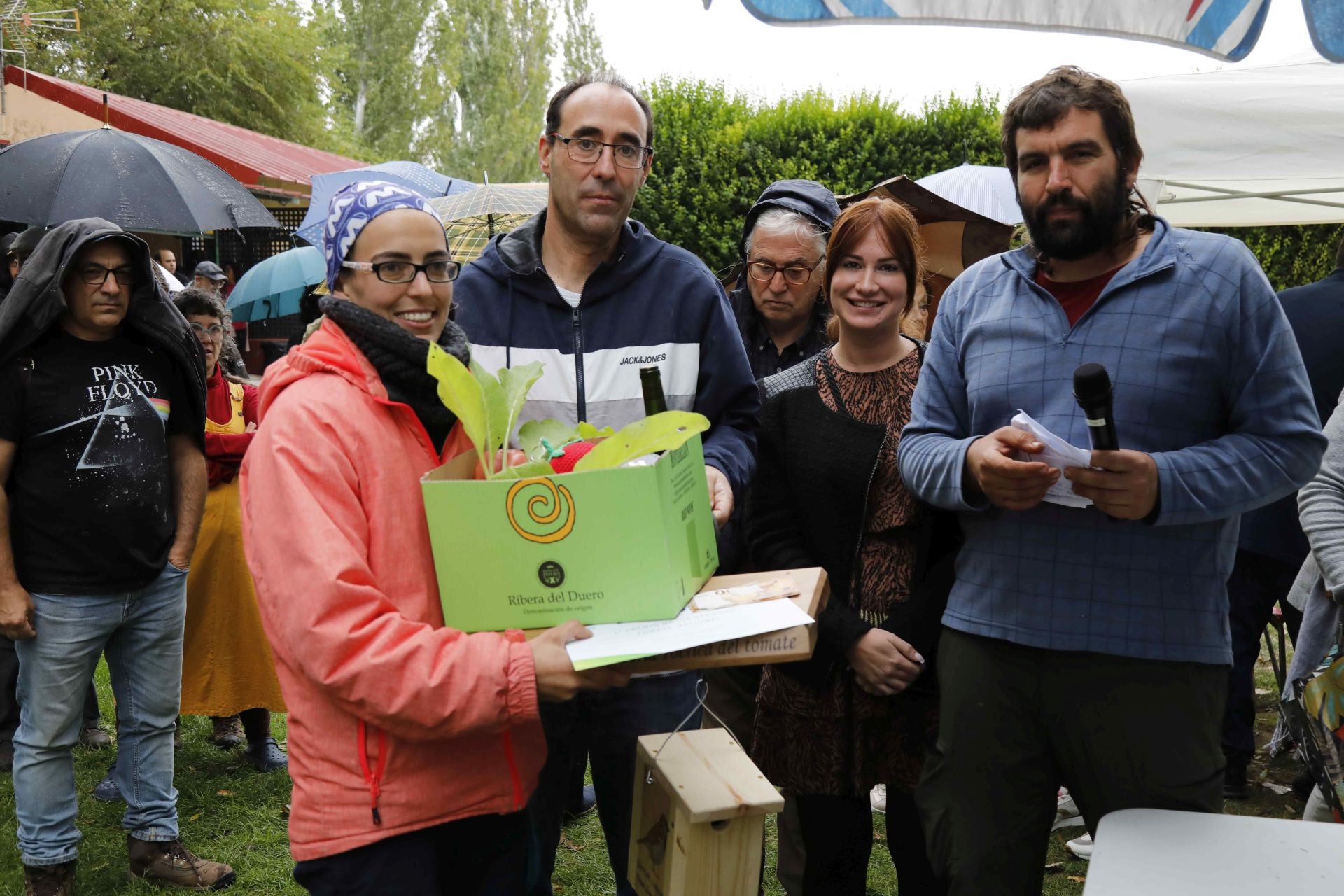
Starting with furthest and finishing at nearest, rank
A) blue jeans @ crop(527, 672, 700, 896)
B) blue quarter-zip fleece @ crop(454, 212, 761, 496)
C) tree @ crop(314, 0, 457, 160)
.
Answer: tree @ crop(314, 0, 457, 160) → blue quarter-zip fleece @ crop(454, 212, 761, 496) → blue jeans @ crop(527, 672, 700, 896)

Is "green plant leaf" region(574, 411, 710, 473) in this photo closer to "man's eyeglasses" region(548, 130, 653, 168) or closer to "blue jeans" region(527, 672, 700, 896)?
"blue jeans" region(527, 672, 700, 896)

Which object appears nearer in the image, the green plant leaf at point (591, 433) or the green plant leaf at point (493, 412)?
the green plant leaf at point (493, 412)

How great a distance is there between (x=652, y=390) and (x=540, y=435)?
31cm

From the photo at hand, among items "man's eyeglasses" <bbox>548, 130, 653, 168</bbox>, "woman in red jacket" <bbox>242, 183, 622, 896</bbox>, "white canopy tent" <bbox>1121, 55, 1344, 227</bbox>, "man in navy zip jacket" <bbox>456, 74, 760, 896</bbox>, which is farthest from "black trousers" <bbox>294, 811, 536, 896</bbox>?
"white canopy tent" <bbox>1121, 55, 1344, 227</bbox>

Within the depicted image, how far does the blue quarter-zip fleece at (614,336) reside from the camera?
2662mm

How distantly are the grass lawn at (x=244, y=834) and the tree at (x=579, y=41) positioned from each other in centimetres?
4541

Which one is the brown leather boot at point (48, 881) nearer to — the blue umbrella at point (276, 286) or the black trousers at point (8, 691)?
the black trousers at point (8, 691)

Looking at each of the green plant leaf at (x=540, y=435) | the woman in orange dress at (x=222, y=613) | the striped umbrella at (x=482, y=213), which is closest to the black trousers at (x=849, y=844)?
the green plant leaf at (x=540, y=435)

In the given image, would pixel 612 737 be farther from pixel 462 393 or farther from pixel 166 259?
pixel 166 259

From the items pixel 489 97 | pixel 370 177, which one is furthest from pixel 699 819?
pixel 489 97

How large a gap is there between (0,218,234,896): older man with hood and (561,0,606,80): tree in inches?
1810

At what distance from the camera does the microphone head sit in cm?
190

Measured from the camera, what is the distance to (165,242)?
902 cm

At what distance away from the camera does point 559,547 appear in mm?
1820
